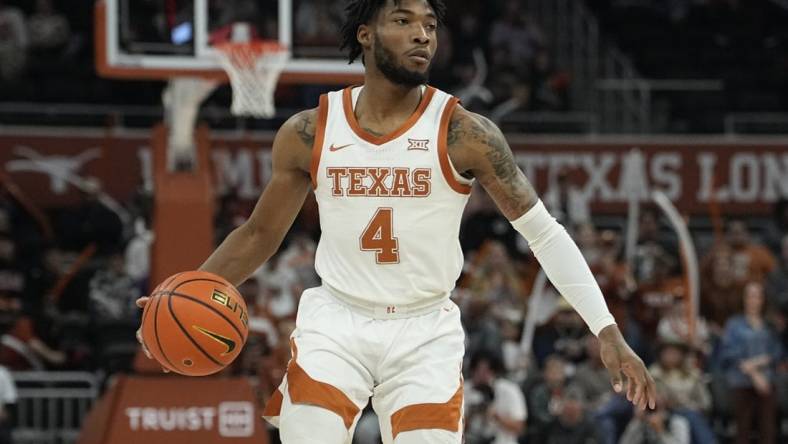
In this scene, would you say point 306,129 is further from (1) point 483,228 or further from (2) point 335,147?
(1) point 483,228

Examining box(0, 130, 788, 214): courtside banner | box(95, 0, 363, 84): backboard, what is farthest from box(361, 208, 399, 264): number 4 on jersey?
box(0, 130, 788, 214): courtside banner

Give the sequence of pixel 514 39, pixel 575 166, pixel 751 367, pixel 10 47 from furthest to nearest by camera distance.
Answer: pixel 514 39 < pixel 575 166 < pixel 10 47 < pixel 751 367

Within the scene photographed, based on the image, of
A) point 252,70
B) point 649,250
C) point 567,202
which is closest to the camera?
point 252,70

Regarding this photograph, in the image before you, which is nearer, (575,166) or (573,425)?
(573,425)

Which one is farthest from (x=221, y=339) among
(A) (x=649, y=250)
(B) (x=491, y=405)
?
(A) (x=649, y=250)

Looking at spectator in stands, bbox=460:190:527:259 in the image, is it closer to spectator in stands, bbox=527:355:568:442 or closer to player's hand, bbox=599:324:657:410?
spectator in stands, bbox=527:355:568:442

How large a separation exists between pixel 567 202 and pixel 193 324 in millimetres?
11346

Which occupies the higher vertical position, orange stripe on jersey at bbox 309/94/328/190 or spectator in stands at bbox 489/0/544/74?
orange stripe on jersey at bbox 309/94/328/190

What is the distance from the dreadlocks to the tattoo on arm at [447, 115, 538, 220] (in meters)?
0.44

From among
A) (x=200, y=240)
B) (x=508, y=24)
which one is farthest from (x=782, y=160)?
(x=200, y=240)

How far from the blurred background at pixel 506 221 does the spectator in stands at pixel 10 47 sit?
0.07 ft

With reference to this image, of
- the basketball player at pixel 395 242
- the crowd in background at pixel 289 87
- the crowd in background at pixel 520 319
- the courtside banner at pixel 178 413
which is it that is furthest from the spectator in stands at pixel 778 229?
the basketball player at pixel 395 242

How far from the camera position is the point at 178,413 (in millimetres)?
10812

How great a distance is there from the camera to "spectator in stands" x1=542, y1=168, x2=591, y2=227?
53.9 ft
